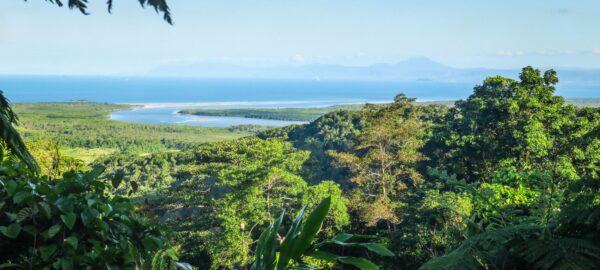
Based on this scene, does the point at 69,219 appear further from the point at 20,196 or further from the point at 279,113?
the point at 279,113

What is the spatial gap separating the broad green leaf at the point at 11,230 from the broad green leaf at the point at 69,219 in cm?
11

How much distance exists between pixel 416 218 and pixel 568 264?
38.5ft

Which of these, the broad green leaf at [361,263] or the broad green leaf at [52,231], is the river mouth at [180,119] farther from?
the broad green leaf at [361,263]

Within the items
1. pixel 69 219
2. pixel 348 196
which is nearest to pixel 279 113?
pixel 348 196

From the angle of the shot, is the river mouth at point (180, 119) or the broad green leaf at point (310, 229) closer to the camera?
the broad green leaf at point (310, 229)

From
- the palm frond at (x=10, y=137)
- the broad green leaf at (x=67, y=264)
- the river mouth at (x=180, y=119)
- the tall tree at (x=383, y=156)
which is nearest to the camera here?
the broad green leaf at (x=67, y=264)

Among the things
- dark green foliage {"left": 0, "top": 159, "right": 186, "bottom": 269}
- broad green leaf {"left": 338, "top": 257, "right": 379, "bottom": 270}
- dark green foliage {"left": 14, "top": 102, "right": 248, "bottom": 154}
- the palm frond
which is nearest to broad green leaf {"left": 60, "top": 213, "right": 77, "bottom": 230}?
dark green foliage {"left": 0, "top": 159, "right": 186, "bottom": 269}

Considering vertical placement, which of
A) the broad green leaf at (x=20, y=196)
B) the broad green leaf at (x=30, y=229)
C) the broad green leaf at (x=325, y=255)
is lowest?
the broad green leaf at (x=325, y=255)

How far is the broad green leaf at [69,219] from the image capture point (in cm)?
138

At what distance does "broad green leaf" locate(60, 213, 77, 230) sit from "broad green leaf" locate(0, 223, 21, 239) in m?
0.11

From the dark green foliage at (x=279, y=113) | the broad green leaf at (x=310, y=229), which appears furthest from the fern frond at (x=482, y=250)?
the dark green foliage at (x=279, y=113)

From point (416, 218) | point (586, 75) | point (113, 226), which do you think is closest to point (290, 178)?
point (416, 218)

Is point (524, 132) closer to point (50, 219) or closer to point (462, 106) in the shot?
point (462, 106)

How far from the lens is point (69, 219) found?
4.57 feet
